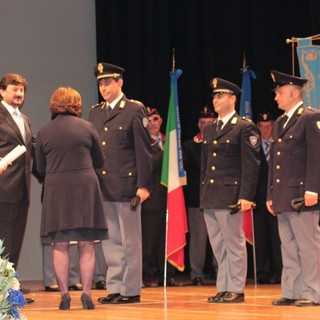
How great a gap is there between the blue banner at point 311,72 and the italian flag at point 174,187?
1362 millimetres

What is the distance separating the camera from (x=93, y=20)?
9.95m

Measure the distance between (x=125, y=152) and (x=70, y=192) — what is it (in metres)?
0.59

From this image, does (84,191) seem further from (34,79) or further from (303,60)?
(34,79)

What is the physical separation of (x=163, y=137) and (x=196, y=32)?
1.42 metres

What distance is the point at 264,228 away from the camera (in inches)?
359

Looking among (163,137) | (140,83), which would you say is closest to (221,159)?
(163,137)

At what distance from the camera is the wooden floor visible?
534 centimetres

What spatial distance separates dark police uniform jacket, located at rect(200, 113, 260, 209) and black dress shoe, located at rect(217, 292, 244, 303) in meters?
0.58

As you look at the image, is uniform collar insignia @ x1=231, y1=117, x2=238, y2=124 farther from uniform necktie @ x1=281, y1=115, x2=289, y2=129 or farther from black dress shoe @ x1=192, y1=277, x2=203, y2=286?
black dress shoe @ x1=192, y1=277, x2=203, y2=286

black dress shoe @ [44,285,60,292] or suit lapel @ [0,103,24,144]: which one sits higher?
suit lapel @ [0,103,24,144]

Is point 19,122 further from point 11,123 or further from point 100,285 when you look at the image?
point 100,285

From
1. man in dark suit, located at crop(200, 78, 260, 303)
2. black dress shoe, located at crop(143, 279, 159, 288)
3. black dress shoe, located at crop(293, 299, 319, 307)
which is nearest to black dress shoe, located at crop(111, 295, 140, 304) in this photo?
man in dark suit, located at crop(200, 78, 260, 303)

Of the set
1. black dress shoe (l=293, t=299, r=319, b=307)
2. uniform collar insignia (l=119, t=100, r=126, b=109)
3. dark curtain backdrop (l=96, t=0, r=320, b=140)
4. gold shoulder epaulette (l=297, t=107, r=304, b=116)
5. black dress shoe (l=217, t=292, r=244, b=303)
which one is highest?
dark curtain backdrop (l=96, t=0, r=320, b=140)

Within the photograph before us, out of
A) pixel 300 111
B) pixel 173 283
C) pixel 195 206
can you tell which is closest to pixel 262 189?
pixel 195 206
